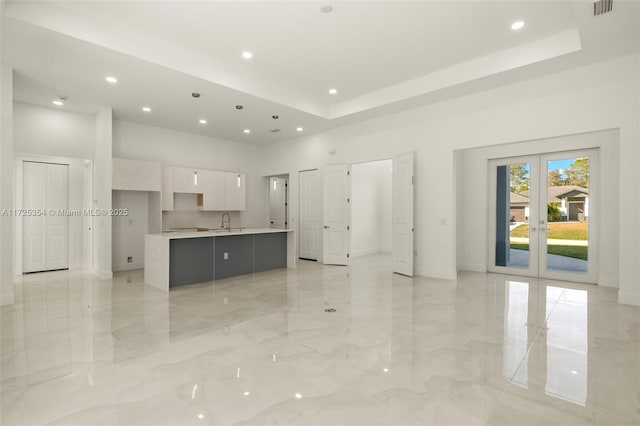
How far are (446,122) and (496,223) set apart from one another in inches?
95.4

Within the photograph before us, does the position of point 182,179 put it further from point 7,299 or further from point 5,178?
point 7,299

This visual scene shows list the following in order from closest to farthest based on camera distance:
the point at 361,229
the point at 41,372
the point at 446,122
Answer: the point at 41,372 < the point at 446,122 < the point at 361,229

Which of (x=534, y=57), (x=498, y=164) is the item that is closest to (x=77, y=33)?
(x=534, y=57)

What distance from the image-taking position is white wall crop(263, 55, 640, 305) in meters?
4.50

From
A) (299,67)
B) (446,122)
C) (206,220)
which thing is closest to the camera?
(299,67)

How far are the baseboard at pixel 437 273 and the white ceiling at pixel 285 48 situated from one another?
319 centimetres

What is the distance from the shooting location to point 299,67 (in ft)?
17.5

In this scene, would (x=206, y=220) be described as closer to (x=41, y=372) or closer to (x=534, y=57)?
(x=41, y=372)

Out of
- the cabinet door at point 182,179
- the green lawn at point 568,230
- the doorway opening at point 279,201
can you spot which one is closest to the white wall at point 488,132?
A: the green lawn at point 568,230

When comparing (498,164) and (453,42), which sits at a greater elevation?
(453,42)

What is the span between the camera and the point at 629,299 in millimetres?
4469

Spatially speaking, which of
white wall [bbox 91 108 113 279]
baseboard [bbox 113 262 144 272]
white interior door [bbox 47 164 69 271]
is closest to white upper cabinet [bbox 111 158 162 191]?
white wall [bbox 91 108 113 279]

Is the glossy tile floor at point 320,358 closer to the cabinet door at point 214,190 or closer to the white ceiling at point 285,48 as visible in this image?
the white ceiling at point 285,48

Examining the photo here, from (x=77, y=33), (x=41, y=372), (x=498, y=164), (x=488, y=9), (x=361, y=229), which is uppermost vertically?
(x=488, y=9)
